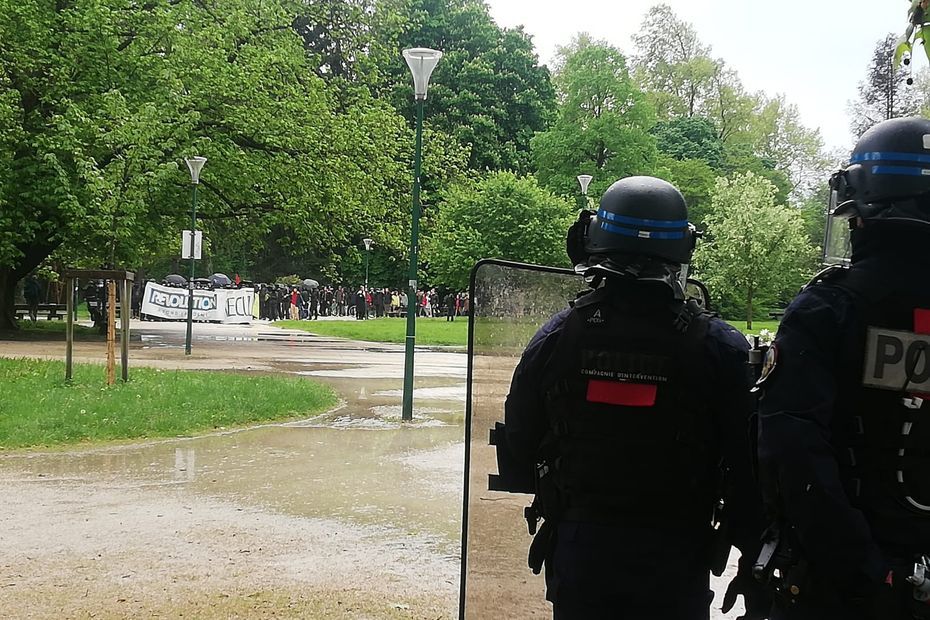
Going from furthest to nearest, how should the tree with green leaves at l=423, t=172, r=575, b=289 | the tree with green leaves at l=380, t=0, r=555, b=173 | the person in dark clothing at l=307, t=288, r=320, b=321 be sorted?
the tree with green leaves at l=380, t=0, r=555, b=173 < the person in dark clothing at l=307, t=288, r=320, b=321 < the tree with green leaves at l=423, t=172, r=575, b=289

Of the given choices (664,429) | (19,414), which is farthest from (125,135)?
(664,429)

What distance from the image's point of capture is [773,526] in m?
2.24

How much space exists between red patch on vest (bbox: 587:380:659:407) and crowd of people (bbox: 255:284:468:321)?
129ft

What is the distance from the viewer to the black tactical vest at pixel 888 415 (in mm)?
2098

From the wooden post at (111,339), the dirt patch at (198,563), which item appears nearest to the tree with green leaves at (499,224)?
the wooden post at (111,339)

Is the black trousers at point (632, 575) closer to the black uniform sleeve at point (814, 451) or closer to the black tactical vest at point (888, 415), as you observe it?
the black uniform sleeve at point (814, 451)

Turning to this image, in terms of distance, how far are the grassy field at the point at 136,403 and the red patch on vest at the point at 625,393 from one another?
808 centimetres

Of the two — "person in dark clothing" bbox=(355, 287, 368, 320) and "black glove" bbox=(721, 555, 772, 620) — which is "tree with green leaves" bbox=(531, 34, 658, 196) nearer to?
"person in dark clothing" bbox=(355, 287, 368, 320)

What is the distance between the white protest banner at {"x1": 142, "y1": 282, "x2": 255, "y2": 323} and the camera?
29.7 metres

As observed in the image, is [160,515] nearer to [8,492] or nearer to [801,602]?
[8,492]

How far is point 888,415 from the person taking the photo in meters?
2.12

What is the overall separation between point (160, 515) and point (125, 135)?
599 inches

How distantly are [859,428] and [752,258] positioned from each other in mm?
42528

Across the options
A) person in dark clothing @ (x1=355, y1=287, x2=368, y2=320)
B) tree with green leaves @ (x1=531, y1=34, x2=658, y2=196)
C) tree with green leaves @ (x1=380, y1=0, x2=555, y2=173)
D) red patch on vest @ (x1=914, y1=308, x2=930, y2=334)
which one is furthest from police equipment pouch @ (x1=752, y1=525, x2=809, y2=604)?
tree with green leaves @ (x1=380, y1=0, x2=555, y2=173)
